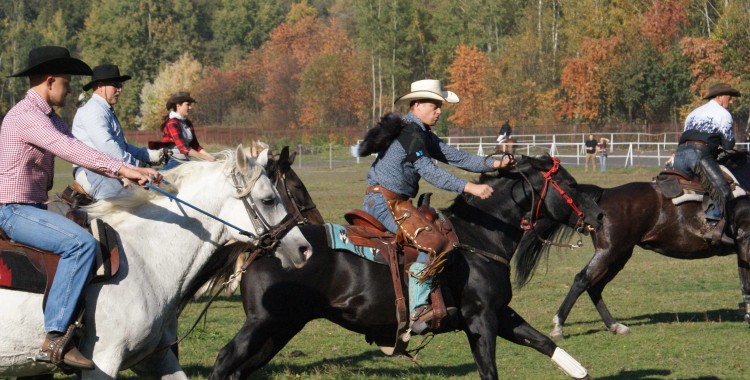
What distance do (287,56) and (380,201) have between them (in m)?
105

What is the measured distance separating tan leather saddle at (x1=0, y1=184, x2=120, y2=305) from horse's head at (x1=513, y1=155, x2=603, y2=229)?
403 cm

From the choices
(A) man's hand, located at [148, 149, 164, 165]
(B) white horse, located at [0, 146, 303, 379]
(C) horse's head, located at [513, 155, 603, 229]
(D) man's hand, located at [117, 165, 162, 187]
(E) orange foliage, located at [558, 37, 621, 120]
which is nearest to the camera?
(B) white horse, located at [0, 146, 303, 379]

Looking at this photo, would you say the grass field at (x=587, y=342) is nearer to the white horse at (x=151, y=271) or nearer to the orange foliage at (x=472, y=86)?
the white horse at (x=151, y=271)

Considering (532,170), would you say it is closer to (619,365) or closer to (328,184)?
(619,365)

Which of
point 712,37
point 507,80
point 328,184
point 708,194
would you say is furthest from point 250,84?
point 708,194

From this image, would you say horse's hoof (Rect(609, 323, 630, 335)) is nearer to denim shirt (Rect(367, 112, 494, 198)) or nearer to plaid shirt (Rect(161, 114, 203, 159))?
denim shirt (Rect(367, 112, 494, 198))

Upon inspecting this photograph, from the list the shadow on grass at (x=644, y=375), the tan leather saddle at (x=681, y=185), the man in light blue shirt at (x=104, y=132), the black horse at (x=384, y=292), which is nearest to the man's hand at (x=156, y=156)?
the man in light blue shirt at (x=104, y=132)

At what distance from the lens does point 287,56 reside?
112m

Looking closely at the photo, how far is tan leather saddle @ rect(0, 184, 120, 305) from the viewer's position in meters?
6.25

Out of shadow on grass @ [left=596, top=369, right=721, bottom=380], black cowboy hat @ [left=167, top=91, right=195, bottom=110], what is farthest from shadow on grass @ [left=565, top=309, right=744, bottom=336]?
black cowboy hat @ [left=167, top=91, right=195, bottom=110]

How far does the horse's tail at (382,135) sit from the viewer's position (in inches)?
334

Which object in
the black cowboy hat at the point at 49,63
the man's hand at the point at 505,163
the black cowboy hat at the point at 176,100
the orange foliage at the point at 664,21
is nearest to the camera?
the black cowboy hat at the point at 49,63

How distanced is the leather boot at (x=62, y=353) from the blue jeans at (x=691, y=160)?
9564mm

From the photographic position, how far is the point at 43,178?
21.9 ft
